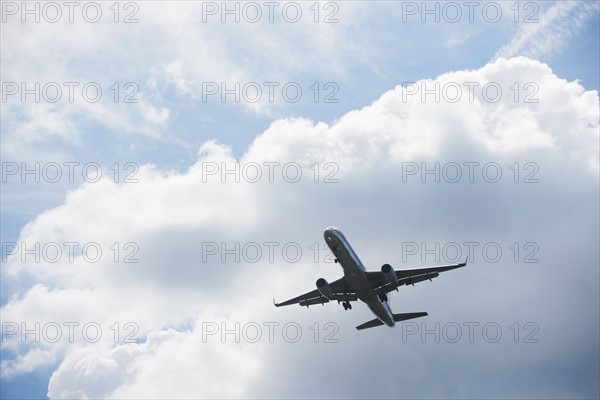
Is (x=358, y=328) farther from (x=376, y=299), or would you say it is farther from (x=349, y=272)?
(x=349, y=272)

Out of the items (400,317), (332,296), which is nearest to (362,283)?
(332,296)

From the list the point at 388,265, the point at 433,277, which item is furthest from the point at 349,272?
the point at 433,277

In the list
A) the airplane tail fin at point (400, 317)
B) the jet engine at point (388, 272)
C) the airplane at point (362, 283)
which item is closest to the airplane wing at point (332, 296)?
the airplane at point (362, 283)

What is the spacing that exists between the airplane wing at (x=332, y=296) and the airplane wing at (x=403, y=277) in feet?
12.8

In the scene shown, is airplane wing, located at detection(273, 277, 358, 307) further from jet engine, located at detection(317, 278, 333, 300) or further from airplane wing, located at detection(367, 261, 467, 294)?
airplane wing, located at detection(367, 261, 467, 294)

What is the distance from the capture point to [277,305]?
8700cm

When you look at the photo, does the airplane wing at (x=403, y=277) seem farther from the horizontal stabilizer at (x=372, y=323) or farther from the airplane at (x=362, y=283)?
the horizontal stabilizer at (x=372, y=323)

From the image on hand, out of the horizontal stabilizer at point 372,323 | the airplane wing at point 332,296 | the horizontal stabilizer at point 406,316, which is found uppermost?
the airplane wing at point 332,296

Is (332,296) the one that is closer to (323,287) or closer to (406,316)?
(323,287)

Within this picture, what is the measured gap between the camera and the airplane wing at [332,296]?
81.2 metres

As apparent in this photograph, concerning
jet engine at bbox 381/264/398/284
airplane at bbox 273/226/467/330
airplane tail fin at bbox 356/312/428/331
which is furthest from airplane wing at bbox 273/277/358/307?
jet engine at bbox 381/264/398/284

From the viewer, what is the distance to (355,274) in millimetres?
76375

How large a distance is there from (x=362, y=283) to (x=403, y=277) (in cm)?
575

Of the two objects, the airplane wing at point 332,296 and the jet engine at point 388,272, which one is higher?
the jet engine at point 388,272
